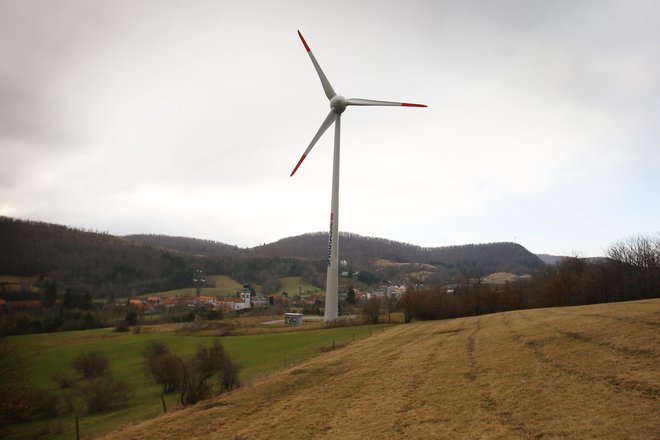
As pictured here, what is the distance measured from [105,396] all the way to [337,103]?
4399 centimetres

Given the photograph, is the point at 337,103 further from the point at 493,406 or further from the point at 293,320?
the point at 293,320

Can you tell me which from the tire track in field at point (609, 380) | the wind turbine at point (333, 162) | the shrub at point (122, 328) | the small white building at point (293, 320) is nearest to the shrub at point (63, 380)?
the wind turbine at point (333, 162)

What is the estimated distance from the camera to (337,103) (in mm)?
57156

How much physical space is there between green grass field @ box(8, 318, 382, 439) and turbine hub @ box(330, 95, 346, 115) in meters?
31.7

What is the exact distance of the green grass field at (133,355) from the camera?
3338 centimetres

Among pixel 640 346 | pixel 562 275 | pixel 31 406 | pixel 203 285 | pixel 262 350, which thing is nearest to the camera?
pixel 640 346

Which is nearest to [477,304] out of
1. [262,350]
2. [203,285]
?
[262,350]

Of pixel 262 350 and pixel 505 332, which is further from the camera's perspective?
pixel 262 350

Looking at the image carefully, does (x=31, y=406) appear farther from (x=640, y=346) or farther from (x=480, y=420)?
(x=640, y=346)

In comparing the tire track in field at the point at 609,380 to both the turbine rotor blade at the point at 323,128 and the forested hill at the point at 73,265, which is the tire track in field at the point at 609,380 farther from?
the forested hill at the point at 73,265

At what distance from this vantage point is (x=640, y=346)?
20.5 m

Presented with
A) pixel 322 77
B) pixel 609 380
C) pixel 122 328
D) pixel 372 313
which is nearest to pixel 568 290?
pixel 372 313

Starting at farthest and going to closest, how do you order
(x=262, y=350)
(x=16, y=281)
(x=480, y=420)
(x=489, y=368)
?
(x=16, y=281), (x=262, y=350), (x=489, y=368), (x=480, y=420)

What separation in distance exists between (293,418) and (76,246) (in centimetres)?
21038
